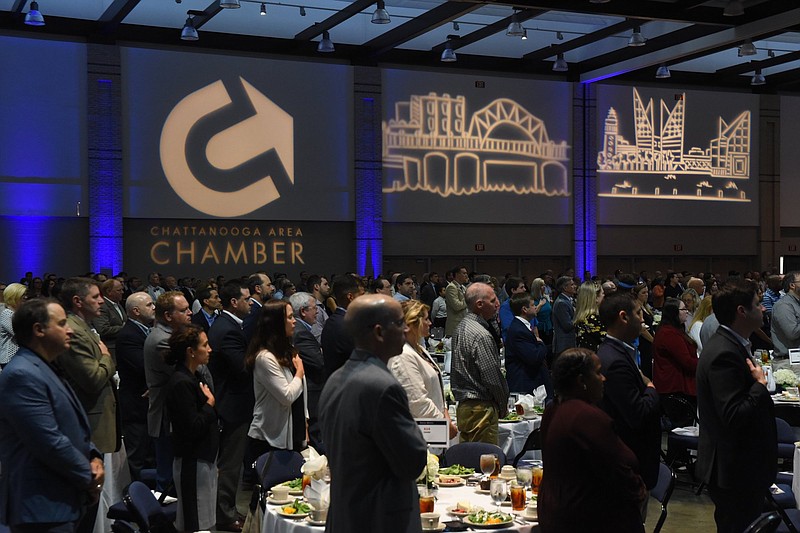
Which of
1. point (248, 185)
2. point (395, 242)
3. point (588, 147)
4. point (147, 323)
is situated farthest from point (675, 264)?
point (147, 323)

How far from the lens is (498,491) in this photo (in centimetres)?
439

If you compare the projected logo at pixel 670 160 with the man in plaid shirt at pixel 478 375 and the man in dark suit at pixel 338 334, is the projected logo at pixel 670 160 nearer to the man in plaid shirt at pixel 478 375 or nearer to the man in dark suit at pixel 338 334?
the man in dark suit at pixel 338 334

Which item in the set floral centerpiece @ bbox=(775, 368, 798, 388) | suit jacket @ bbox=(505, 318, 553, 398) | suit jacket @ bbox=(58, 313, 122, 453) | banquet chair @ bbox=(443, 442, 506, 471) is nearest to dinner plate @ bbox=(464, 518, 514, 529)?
banquet chair @ bbox=(443, 442, 506, 471)

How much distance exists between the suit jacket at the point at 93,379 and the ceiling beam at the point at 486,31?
13.0 m

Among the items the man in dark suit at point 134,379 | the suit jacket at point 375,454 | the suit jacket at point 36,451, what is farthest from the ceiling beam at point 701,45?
the suit jacket at point 36,451

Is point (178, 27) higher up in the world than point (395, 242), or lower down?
higher up

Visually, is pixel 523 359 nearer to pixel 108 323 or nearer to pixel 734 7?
pixel 108 323

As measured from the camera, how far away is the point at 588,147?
22.0 m

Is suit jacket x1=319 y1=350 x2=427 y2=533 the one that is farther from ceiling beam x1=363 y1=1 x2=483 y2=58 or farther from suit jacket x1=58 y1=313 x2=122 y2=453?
ceiling beam x1=363 y1=1 x2=483 y2=58

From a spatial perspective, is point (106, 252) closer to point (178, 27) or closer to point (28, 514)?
point (178, 27)

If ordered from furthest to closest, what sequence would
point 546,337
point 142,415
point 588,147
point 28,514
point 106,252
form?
point 588,147
point 106,252
point 546,337
point 142,415
point 28,514

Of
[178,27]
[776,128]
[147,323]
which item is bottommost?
[147,323]

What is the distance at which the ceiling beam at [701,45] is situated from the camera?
1634 centimetres

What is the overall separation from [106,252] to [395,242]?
632cm
